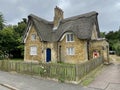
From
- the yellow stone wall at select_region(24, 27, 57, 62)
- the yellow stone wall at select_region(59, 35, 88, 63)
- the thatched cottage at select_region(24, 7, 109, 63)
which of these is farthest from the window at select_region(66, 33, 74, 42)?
the yellow stone wall at select_region(24, 27, 57, 62)

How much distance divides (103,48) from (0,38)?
855 inches

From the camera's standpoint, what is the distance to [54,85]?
10180 mm

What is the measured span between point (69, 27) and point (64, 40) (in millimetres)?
2419

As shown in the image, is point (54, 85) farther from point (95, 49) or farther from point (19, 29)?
point (19, 29)

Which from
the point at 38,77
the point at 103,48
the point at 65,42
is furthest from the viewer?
the point at 65,42

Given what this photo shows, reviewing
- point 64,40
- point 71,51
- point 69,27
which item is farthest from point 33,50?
point 69,27

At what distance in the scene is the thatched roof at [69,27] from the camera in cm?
2359

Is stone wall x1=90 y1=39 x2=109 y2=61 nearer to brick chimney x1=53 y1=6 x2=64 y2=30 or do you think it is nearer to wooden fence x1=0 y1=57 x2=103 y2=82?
brick chimney x1=53 y1=6 x2=64 y2=30

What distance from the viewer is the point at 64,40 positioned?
83.3 ft

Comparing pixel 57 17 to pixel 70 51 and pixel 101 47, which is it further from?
pixel 101 47

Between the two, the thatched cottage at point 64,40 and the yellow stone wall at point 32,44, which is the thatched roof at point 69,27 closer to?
the thatched cottage at point 64,40

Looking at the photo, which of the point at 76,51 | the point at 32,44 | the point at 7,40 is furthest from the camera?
the point at 7,40

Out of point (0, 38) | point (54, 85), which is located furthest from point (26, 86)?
point (0, 38)

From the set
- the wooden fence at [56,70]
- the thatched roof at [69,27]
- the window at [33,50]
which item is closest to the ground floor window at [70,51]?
the thatched roof at [69,27]
